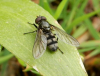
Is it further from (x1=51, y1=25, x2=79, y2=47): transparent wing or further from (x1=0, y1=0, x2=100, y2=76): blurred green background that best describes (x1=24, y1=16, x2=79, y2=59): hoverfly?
(x1=0, y1=0, x2=100, y2=76): blurred green background

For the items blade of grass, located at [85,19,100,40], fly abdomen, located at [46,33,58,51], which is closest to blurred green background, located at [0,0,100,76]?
blade of grass, located at [85,19,100,40]

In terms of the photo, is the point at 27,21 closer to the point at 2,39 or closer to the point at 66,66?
the point at 2,39

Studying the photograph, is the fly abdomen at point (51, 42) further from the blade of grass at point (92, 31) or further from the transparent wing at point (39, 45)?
the blade of grass at point (92, 31)

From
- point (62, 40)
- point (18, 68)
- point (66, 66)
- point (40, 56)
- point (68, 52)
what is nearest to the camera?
point (40, 56)

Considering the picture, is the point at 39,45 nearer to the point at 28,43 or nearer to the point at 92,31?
the point at 28,43

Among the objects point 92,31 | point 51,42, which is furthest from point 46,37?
point 92,31

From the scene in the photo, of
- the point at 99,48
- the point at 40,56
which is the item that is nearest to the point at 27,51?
the point at 40,56

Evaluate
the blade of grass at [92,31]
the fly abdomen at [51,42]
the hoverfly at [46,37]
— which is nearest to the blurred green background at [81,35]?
the blade of grass at [92,31]
